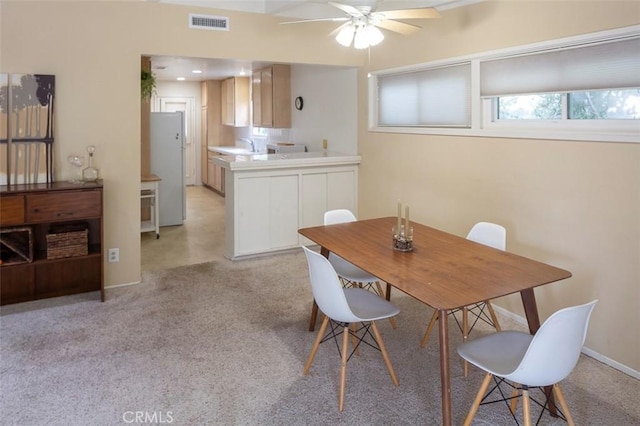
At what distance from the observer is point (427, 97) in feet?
14.3

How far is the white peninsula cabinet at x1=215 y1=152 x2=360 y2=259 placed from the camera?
490cm

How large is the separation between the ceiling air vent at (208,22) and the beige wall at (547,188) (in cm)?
172

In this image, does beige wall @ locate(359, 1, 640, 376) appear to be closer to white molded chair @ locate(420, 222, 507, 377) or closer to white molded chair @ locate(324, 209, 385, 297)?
white molded chair @ locate(420, 222, 507, 377)

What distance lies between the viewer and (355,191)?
552 centimetres

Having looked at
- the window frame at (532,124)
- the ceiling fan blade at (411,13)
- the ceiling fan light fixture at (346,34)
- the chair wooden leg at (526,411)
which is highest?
the ceiling fan blade at (411,13)

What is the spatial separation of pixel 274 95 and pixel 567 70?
4505 mm

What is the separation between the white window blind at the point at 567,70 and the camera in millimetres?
2758

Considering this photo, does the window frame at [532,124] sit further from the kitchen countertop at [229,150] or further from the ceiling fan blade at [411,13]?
the kitchen countertop at [229,150]

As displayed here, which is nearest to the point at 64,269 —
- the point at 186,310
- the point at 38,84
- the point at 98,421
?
the point at 186,310

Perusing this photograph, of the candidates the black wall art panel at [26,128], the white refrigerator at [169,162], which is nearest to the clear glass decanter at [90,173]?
the black wall art panel at [26,128]

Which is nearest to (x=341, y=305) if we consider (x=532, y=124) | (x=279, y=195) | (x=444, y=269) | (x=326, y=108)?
(x=444, y=269)

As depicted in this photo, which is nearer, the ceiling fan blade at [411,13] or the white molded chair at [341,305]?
the white molded chair at [341,305]

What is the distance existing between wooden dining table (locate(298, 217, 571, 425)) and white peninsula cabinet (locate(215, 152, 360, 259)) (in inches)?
73.6

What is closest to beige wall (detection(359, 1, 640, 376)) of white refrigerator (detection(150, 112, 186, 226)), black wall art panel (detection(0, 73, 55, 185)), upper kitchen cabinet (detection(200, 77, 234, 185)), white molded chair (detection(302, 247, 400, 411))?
white molded chair (detection(302, 247, 400, 411))
